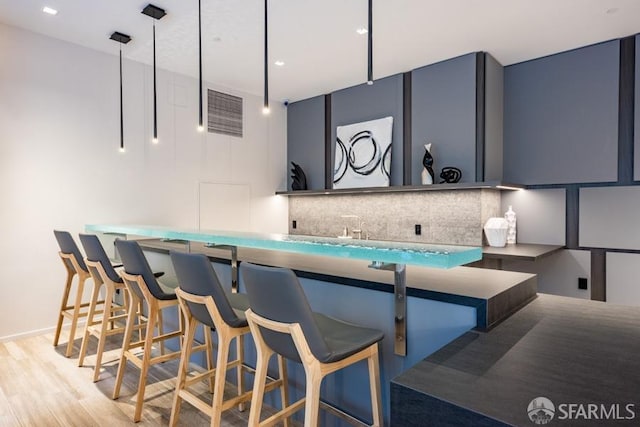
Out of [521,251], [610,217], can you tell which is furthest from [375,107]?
[610,217]

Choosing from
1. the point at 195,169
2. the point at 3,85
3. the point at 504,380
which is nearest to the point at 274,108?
the point at 195,169

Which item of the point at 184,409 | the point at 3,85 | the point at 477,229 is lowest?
the point at 184,409

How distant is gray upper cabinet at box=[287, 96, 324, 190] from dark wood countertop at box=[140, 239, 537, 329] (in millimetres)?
3177

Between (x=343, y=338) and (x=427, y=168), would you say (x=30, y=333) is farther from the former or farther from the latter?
(x=427, y=168)

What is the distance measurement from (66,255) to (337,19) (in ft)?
10.3

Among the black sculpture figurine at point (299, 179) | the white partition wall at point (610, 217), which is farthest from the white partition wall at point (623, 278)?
the black sculpture figurine at point (299, 179)

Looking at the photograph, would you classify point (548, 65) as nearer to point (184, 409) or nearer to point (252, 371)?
point (252, 371)

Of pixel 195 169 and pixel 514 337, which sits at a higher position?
pixel 195 169

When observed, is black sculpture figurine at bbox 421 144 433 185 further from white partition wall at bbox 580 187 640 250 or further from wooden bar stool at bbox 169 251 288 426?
wooden bar stool at bbox 169 251 288 426

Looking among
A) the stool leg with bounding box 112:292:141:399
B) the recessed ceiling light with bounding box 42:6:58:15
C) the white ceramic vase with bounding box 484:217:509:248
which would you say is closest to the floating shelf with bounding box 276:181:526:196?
the white ceramic vase with bounding box 484:217:509:248

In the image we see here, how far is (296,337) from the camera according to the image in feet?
4.22

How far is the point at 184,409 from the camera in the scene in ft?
7.34

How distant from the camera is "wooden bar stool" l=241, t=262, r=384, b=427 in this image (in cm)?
127

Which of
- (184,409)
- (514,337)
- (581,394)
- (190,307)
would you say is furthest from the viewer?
(184,409)
